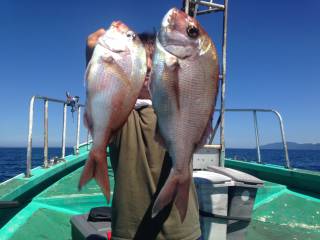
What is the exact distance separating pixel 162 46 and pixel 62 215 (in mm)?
3476

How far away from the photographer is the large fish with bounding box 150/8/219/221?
5.12 ft

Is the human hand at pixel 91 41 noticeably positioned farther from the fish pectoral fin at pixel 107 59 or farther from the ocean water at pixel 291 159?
the ocean water at pixel 291 159

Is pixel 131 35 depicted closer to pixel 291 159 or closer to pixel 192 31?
pixel 192 31

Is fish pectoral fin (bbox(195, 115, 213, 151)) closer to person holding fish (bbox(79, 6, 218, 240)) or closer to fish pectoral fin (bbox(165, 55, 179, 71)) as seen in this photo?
person holding fish (bbox(79, 6, 218, 240))

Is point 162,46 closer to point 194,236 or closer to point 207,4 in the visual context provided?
point 194,236

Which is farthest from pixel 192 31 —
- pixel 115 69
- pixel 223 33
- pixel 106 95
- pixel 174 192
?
pixel 223 33

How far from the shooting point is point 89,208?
4863 mm

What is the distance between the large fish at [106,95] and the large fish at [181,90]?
140mm

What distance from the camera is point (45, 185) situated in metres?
5.48

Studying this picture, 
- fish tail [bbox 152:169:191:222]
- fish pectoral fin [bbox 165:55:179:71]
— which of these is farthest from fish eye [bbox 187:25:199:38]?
fish tail [bbox 152:169:191:222]

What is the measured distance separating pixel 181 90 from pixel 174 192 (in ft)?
1.72

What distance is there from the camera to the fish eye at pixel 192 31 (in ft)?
5.25

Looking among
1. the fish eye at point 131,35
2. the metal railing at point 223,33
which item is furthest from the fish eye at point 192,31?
the metal railing at point 223,33

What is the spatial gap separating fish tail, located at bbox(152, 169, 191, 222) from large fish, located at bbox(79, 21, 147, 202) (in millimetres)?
259
